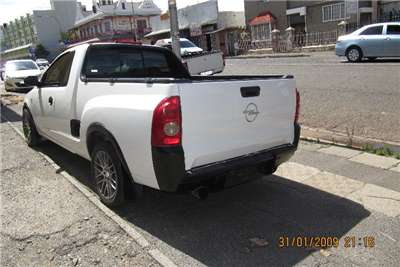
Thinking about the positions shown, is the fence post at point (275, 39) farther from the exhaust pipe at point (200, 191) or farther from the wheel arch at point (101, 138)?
the exhaust pipe at point (200, 191)

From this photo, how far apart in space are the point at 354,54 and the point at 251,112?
1541cm

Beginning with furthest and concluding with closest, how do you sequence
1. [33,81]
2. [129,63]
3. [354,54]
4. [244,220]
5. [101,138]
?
[354,54], [33,81], [129,63], [101,138], [244,220]

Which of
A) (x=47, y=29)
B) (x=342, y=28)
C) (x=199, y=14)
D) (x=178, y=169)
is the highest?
(x=47, y=29)

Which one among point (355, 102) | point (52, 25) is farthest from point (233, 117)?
point (52, 25)

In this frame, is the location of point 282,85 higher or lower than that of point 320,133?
higher

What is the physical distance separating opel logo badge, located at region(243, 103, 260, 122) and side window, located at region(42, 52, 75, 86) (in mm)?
2615

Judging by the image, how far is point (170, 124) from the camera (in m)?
3.42

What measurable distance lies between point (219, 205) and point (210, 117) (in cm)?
128

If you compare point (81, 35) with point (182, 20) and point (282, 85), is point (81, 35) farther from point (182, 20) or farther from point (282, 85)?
point (282, 85)

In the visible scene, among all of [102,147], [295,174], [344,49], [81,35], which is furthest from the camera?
[81,35]

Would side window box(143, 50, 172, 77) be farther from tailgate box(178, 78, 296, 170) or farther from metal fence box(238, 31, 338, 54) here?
metal fence box(238, 31, 338, 54)

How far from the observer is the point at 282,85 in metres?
4.22

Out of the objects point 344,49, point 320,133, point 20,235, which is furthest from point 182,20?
point 20,235

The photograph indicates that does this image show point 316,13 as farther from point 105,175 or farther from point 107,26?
point 107,26
